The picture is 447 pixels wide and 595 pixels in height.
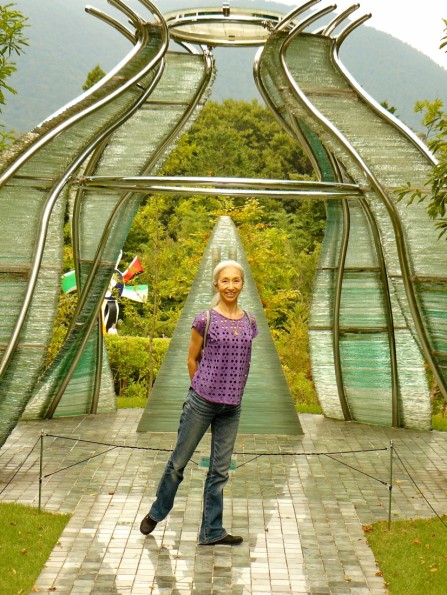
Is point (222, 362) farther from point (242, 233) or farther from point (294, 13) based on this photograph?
point (242, 233)

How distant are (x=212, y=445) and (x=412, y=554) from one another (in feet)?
5.30

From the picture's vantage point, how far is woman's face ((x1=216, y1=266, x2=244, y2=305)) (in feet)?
19.3

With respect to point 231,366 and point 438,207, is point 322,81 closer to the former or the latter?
point 438,207

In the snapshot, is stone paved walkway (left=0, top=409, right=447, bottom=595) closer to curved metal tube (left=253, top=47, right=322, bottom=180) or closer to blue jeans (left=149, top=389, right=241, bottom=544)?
blue jeans (left=149, top=389, right=241, bottom=544)

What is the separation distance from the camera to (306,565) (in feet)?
19.8

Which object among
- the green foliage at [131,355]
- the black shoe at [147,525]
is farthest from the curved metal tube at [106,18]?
the green foliage at [131,355]

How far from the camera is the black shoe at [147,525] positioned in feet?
20.7

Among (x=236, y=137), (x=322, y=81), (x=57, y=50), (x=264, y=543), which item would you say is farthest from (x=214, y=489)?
(x=57, y=50)

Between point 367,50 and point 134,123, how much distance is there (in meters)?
129

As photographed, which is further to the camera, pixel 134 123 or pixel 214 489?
pixel 134 123

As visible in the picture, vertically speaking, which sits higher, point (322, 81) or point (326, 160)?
point (322, 81)

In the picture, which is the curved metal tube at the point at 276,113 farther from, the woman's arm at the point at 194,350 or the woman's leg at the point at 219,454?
the woman's leg at the point at 219,454

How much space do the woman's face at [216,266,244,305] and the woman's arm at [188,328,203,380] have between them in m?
0.28

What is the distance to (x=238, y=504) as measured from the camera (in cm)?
762
